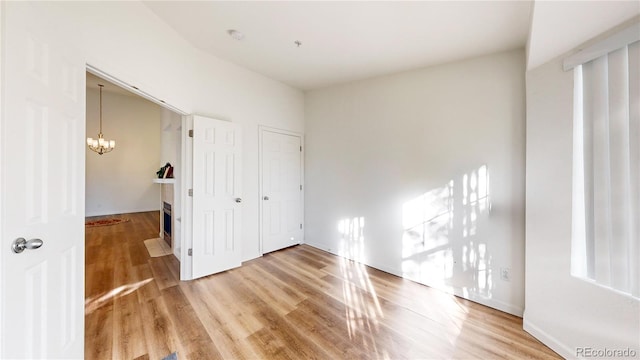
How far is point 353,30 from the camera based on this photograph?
2.23 m

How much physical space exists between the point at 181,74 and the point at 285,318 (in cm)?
283

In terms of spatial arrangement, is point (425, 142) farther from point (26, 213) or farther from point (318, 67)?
point (26, 213)

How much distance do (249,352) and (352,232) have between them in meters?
2.17

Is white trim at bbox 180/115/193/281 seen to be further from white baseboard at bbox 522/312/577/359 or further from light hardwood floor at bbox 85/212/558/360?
white baseboard at bbox 522/312/577/359

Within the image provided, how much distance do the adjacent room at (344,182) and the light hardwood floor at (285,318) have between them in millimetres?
22

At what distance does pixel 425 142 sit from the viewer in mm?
2777

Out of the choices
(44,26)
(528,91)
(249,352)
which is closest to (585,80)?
(528,91)

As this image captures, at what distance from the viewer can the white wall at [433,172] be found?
2250 millimetres

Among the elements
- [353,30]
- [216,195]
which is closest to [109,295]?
[216,195]

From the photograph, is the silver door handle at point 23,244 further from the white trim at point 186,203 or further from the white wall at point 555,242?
the white wall at point 555,242

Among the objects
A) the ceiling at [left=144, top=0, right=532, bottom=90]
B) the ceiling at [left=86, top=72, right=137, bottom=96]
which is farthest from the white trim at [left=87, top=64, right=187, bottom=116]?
the ceiling at [left=86, top=72, right=137, bottom=96]

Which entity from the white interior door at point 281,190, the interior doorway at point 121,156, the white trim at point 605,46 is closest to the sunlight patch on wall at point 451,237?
the white trim at point 605,46

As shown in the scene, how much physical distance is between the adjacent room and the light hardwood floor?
22 millimetres

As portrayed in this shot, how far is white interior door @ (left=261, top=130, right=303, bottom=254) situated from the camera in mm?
3670
